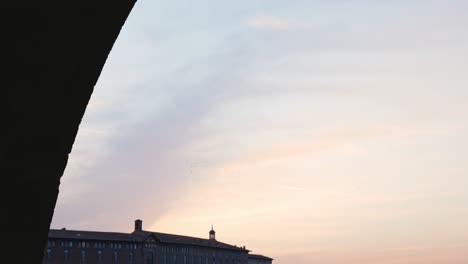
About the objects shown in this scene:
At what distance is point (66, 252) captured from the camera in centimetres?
6159

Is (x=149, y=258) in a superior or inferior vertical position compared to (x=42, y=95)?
superior

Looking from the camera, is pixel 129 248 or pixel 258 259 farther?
pixel 258 259

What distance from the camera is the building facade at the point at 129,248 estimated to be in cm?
6178

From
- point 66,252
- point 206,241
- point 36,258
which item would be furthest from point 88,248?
point 36,258

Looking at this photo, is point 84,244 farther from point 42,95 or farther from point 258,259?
point 42,95

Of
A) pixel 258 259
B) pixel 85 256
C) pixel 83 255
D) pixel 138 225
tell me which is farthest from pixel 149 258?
pixel 258 259

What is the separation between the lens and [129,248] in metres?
67.4

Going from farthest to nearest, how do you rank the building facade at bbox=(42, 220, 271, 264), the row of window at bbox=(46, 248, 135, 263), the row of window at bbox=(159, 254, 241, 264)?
the row of window at bbox=(159, 254, 241, 264)
the building facade at bbox=(42, 220, 271, 264)
the row of window at bbox=(46, 248, 135, 263)

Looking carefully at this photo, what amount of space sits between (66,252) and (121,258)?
652cm

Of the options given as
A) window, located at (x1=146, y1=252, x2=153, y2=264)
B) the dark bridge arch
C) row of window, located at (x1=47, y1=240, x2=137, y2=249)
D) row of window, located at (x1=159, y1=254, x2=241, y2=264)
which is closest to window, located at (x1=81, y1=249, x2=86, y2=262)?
row of window, located at (x1=47, y1=240, x2=137, y2=249)

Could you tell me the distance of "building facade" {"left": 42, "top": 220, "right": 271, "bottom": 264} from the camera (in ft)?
203

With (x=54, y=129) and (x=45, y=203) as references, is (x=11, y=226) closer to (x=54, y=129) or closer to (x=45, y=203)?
(x=45, y=203)

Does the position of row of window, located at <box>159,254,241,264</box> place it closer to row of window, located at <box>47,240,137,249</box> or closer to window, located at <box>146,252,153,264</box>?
window, located at <box>146,252,153,264</box>

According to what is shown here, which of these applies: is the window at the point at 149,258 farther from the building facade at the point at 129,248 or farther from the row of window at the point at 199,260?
the row of window at the point at 199,260
